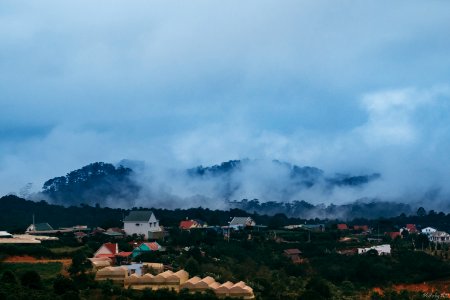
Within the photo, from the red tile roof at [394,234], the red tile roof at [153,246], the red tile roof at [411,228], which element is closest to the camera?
the red tile roof at [153,246]

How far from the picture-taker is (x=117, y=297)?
1432 inches

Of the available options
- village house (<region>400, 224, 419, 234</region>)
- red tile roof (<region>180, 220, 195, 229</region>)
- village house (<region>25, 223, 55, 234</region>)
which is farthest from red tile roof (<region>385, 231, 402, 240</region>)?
village house (<region>25, 223, 55, 234</region>)

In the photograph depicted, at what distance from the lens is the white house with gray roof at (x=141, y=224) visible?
7156cm

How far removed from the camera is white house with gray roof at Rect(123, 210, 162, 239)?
71.6 metres

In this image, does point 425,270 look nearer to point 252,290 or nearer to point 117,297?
point 252,290

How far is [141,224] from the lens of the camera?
71.9 meters

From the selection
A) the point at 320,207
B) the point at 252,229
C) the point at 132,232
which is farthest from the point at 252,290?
the point at 320,207

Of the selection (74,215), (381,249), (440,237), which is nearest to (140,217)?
(381,249)

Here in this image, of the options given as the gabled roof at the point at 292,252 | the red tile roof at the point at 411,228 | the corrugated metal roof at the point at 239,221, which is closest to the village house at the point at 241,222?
the corrugated metal roof at the point at 239,221

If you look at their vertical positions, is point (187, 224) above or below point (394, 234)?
above

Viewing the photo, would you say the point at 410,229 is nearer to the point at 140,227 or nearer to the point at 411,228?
the point at 411,228

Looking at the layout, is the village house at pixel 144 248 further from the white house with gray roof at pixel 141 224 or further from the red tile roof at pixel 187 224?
the red tile roof at pixel 187 224

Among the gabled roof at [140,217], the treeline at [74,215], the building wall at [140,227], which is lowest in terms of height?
the building wall at [140,227]

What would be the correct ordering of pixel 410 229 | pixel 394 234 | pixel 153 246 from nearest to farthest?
pixel 153 246
pixel 394 234
pixel 410 229
